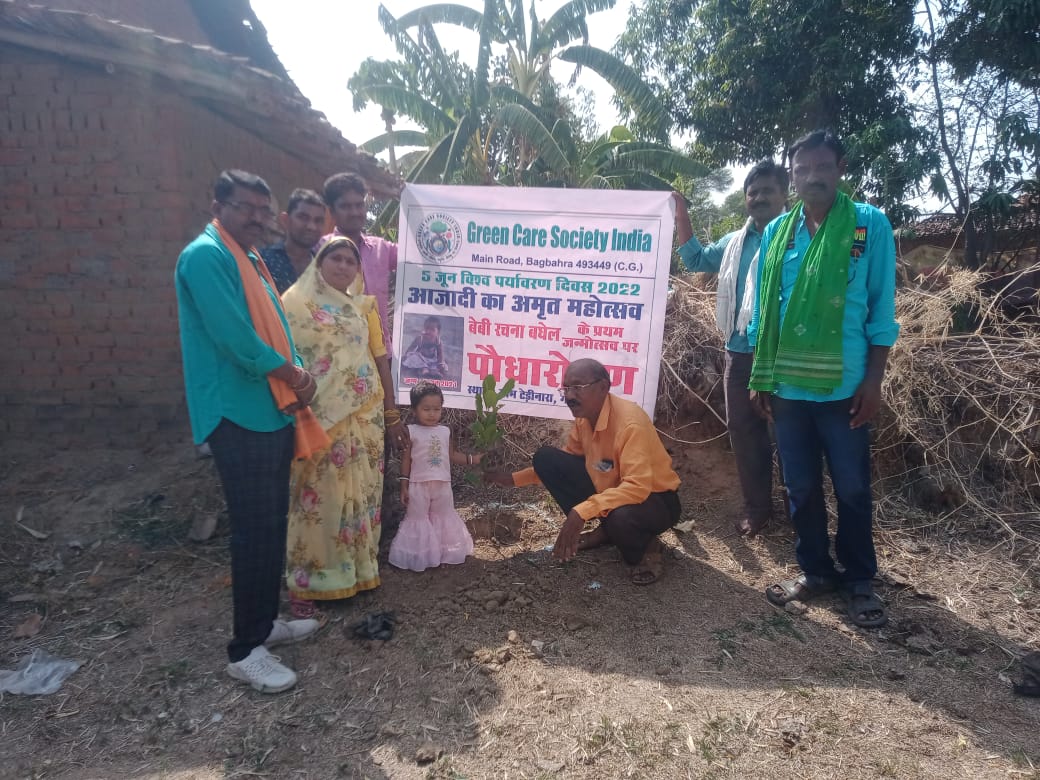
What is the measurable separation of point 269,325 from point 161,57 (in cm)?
258

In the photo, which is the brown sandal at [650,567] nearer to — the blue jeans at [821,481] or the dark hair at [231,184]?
the blue jeans at [821,481]

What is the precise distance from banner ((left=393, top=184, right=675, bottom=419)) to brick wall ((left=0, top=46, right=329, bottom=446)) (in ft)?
5.34

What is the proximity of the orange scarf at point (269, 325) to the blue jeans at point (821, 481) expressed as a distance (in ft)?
6.71

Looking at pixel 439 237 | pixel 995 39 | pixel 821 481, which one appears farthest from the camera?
pixel 995 39

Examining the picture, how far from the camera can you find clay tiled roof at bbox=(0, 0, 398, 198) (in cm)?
380

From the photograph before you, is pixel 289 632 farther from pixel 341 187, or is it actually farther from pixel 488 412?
pixel 341 187

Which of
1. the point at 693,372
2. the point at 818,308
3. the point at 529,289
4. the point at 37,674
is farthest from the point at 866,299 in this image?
the point at 37,674

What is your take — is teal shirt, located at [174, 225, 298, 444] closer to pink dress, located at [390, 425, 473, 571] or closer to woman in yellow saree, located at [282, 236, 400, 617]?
woman in yellow saree, located at [282, 236, 400, 617]

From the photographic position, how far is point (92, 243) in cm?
436

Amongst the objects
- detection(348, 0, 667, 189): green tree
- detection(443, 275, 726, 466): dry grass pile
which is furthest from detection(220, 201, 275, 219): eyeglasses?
detection(348, 0, 667, 189): green tree

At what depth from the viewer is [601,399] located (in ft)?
10.5

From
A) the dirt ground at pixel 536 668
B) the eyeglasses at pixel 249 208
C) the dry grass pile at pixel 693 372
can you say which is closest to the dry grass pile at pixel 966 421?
the dirt ground at pixel 536 668

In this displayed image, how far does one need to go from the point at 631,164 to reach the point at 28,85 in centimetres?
1016

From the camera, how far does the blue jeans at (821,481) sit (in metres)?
2.82
